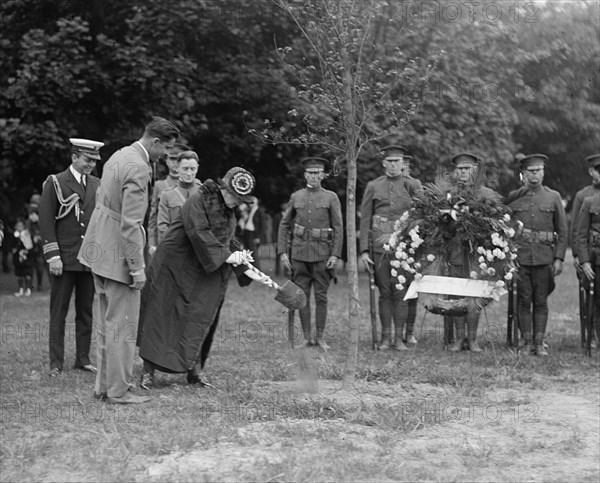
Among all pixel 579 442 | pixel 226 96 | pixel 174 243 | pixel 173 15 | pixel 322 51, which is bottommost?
pixel 579 442

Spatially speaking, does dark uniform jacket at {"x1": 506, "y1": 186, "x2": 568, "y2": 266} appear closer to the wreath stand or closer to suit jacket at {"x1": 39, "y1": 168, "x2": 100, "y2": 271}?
the wreath stand

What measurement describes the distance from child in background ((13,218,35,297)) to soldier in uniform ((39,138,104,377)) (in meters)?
10.2

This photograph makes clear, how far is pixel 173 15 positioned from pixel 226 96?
8.02ft

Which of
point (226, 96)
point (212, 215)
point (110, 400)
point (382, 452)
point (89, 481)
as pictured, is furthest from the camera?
point (226, 96)

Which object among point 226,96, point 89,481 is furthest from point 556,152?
point 89,481

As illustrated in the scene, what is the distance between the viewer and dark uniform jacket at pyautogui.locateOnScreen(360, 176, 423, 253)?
1148cm

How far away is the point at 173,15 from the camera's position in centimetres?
1933

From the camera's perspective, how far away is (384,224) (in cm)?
1151

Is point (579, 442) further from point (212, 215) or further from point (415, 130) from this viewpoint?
point (415, 130)

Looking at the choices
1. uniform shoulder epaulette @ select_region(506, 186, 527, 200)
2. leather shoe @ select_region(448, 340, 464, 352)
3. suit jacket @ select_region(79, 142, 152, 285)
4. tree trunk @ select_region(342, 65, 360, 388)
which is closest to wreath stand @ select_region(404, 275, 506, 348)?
tree trunk @ select_region(342, 65, 360, 388)

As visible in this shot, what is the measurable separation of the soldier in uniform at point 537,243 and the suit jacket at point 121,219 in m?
5.44

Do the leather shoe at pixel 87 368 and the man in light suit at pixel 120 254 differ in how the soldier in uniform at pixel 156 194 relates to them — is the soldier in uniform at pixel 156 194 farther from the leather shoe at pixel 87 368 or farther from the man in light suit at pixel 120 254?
the man in light suit at pixel 120 254

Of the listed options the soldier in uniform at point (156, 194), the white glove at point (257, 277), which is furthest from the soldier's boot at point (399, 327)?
the white glove at point (257, 277)

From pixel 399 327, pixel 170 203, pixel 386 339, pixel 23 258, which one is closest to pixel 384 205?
pixel 399 327
